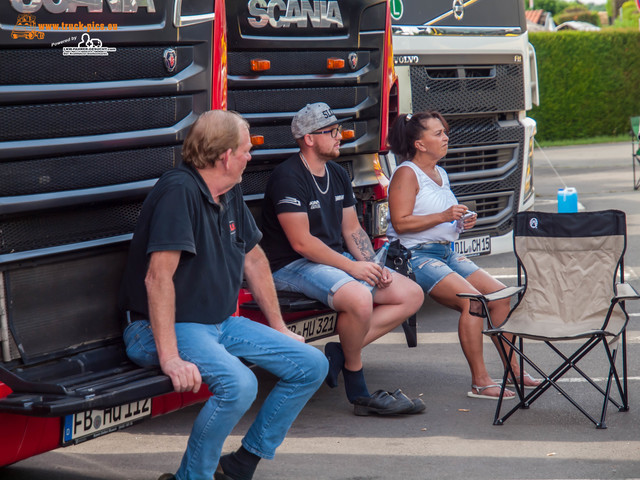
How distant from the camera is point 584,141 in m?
27.4

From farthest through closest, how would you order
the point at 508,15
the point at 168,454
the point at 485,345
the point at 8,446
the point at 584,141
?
the point at 584,141 → the point at 508,15 → the point at 485,345 → the point at 168,454 → the point at 8,446

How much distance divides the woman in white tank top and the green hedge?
21.8 m

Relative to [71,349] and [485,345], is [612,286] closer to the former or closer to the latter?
[485,345]

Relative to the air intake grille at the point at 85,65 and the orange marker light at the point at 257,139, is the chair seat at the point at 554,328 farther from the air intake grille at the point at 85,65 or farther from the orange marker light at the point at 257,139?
the air intake grille at the point at 85,65

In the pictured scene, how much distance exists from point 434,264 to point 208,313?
6.89 ft

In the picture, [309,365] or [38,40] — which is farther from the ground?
[38,40]

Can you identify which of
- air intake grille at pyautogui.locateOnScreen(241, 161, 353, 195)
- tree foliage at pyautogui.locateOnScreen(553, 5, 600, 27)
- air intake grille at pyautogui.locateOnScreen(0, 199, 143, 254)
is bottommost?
tree foliage at pyautogui.locateOnScreen(553, 5, 600, 27)

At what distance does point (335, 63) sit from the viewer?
19.1 feet

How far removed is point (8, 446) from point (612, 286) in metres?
3.41

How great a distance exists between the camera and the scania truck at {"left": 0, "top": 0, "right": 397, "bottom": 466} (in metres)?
3.82

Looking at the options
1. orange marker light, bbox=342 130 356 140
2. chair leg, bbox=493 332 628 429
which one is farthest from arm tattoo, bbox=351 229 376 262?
chair leg, bbox=493 332 628 429

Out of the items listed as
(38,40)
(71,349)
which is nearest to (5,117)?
(38,40)

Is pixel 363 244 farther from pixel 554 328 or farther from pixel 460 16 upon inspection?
pixel 460 16

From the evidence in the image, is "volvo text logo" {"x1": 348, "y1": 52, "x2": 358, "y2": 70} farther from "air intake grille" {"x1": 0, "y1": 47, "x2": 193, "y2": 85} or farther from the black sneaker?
the black sneaker
